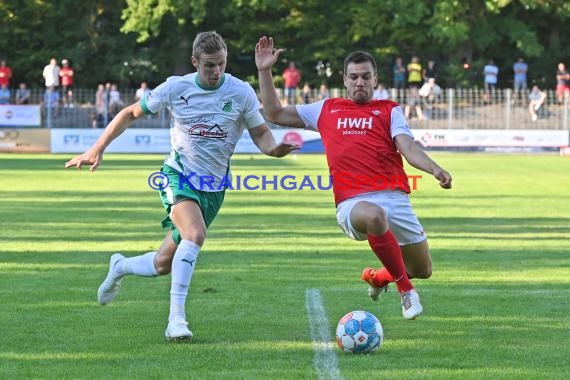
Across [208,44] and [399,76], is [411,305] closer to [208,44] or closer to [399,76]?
[208,44]

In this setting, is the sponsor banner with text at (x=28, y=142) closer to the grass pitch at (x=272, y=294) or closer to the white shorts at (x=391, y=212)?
the grass pitch at (x=272, y=294)

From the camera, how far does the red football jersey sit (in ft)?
29.5

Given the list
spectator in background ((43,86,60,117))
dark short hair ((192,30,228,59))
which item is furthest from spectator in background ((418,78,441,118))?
dark short hair ((192,30,228,59))

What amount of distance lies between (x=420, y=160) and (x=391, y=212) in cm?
56

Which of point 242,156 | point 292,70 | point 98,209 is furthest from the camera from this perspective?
point 292,70

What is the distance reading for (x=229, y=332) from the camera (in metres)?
8.57

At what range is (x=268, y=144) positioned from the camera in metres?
8.96

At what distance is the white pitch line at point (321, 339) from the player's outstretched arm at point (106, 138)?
1.84m

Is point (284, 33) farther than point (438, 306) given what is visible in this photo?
Yes

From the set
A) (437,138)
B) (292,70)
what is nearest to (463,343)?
(437,138)

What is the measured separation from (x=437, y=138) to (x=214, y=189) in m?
35.0

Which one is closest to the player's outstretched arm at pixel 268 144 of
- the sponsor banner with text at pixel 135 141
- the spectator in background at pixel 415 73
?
the sponsor banner with text at pixel 135 141

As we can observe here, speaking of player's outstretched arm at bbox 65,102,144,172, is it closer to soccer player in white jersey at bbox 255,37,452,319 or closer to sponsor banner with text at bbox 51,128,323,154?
soccer player in white jersey at bbox 255,37,452,319

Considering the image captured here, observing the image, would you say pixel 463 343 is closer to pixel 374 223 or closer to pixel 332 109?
pixel 374 223
